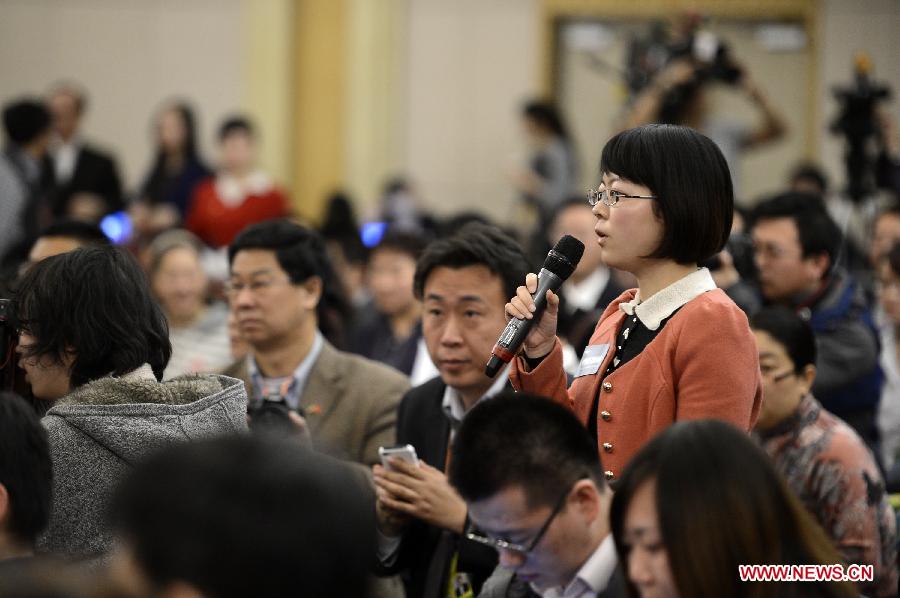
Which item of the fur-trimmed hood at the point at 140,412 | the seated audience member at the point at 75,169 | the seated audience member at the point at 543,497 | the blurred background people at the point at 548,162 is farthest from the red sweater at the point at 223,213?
the seated audience member at the point at 543,497

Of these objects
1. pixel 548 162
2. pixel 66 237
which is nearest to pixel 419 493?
pixel 66 237

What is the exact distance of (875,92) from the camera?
22.2 ft

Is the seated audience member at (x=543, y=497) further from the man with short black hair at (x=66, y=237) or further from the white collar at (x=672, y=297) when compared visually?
the man with short black hair at (x=66, y=237)

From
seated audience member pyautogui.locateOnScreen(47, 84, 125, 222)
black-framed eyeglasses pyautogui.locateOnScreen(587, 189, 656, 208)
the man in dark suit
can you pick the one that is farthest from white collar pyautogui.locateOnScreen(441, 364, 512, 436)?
seated audience member pyautogui.locateOnScreen(47, 84, 125, 222)

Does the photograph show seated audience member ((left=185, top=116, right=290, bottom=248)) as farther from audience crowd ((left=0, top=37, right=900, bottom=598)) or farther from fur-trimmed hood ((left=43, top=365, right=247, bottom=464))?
fur-trimmed hood ((left=43, top=365, right=247, bottom=464))

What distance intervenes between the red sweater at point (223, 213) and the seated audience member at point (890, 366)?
4109 mm

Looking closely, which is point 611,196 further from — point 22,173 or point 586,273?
point 22,173

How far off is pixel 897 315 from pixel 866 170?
225 centimetres

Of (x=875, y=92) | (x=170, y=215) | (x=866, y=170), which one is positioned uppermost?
(x=875, y=92)

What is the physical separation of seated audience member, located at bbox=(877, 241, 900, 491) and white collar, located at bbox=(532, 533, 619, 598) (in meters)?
2.36

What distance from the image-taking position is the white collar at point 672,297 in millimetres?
2613

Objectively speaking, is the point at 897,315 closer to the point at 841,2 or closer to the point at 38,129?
the point at 38,129

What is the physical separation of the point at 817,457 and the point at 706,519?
1720 mm

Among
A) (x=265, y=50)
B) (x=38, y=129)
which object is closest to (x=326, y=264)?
(x=38, y=129)
